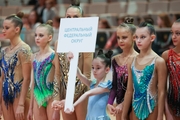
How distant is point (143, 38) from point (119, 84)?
20.1 inches

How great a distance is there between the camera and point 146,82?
3781 mm

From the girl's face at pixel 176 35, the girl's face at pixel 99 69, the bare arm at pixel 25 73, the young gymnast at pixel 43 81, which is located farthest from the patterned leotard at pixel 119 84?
the bare arm at pixel 25 73

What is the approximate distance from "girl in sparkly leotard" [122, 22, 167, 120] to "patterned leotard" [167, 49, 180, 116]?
3.6 inches

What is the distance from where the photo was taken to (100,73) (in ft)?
13.4

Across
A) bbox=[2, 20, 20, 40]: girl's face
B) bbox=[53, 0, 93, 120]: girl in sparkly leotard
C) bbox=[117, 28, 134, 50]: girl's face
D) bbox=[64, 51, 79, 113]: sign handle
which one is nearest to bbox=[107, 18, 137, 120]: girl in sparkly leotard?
bbox=[117, 28, 134, 50]: girl's face

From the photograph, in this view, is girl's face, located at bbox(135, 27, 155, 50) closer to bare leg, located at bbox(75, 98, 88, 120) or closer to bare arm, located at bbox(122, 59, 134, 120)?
bare arm, located at bbox(122, 59, 134, 120)

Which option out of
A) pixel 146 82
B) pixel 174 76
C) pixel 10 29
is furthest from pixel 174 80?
pixel 10 29

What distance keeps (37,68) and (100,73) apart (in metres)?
0.72

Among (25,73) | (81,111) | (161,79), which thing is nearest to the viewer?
(161,79)

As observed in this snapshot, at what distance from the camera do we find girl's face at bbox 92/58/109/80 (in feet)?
13.4

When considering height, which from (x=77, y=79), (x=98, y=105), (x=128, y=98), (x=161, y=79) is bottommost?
(x=98, y=105)

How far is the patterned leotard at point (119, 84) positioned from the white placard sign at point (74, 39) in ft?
1.82

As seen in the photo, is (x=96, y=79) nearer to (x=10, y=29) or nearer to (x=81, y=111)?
(x=81, y=111)

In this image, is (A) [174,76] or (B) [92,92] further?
(B) [92,92]
